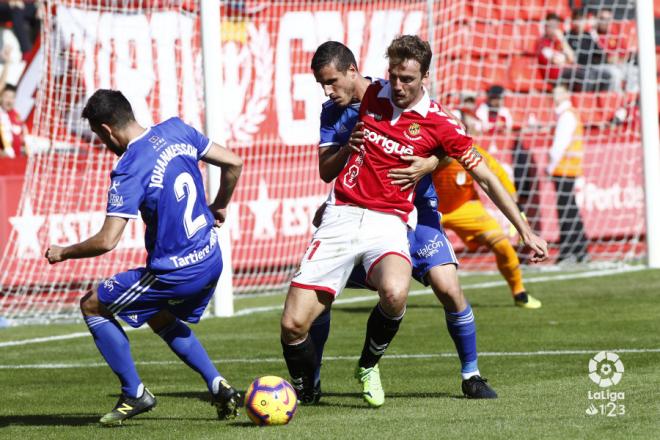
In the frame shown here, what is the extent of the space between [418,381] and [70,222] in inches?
273

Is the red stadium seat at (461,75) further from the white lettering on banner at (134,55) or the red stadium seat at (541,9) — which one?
the white lettering on banner at (134,55)

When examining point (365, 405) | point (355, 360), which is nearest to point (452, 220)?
point (355, 360)

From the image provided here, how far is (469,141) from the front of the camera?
7.42 m

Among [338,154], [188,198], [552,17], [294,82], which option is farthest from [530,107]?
[188,198]

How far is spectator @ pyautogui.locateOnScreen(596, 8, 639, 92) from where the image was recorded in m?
17.6

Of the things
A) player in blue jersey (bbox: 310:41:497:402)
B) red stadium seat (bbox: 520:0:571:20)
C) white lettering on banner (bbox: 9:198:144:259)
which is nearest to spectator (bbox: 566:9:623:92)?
red stadium seat (bbox: 520:0:571:20)

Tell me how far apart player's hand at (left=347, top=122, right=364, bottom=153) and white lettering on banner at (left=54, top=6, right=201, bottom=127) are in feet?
24.3

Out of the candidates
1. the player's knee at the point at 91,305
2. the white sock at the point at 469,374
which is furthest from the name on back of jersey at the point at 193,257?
the white sock at the point at 469,374

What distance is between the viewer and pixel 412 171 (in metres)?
7.42

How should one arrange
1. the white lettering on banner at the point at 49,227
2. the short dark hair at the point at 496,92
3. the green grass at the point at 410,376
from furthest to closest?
the short dark hair at the point at 496,92 < the white lettering on banner at the point at 49,227 < the green grass at the point at 410,376

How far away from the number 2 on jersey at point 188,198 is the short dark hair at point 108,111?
18.0 inches

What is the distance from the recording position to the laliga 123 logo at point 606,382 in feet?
22.8

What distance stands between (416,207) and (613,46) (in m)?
10.4

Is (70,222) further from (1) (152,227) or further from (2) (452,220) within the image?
(1) (152,227)
